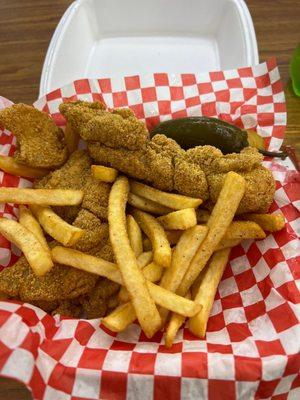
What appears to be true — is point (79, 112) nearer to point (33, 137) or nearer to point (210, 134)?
point (33, 137)

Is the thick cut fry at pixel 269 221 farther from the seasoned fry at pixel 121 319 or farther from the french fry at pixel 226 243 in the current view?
the seasoned fry at pixel 121 319

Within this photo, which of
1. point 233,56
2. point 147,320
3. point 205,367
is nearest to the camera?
point 205,367

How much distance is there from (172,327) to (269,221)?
52 centimetres

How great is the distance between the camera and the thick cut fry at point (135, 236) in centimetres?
143

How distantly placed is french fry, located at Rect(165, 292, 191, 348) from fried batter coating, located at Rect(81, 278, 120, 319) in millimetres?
277

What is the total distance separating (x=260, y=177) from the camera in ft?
4.88

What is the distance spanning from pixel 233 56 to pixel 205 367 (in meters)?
1.87

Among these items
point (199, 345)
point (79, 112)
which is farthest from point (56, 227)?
point (199, 345)

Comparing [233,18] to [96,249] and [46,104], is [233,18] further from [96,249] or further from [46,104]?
[96,249]

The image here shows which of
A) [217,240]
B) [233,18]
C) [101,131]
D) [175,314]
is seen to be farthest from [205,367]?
[233,18]

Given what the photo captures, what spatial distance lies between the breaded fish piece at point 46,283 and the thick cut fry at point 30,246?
113 mm

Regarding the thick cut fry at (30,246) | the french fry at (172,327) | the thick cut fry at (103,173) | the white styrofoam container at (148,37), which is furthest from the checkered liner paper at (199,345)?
the white styrofoam container at (148,37)

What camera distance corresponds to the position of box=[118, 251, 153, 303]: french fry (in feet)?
4.43

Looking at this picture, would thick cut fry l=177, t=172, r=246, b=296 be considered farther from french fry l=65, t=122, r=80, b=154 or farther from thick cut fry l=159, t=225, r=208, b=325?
french fry l=65, t=122, r=80, b=154
